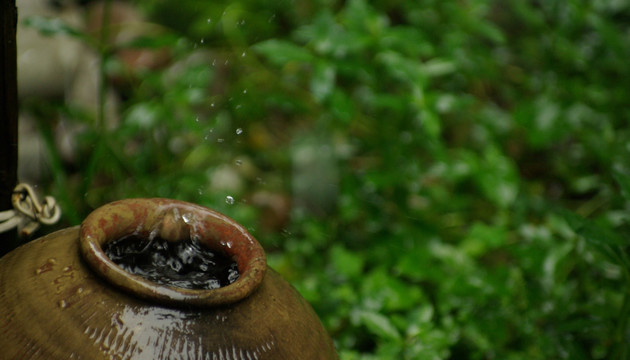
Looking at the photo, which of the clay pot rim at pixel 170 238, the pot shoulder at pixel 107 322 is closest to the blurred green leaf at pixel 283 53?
the clay pot rim at pixel 170 238

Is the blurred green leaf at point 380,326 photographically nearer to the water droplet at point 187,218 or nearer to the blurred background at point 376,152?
the blurred background at point 376,152

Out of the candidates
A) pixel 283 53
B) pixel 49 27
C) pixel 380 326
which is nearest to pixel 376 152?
pixel 283 53

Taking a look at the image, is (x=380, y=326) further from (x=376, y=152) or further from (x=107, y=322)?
Answer: (x=376, y=152)

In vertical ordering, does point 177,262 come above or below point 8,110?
below

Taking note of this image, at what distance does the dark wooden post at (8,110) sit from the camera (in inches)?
58.8

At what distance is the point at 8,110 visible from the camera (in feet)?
5.07

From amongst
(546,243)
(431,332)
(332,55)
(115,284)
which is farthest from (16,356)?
(546,243)

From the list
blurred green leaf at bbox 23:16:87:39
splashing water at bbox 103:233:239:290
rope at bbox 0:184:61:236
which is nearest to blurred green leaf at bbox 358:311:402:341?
splashing water at bbox 103:233:239:290

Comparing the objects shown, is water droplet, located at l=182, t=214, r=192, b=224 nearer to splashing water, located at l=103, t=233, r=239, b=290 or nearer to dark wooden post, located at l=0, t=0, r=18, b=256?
splashing water, located at l=103, t=233, r=239, b=290

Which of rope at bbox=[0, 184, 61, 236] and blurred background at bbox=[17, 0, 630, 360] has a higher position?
rope at bbox=[0, 184, 61, 236]

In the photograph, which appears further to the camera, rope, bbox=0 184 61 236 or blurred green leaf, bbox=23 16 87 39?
blurred green leaf, bbox=23 16 87 39

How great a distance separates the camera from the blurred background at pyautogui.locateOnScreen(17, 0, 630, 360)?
2.34 metres

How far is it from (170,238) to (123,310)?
266 millimetres

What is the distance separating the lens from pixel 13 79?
1550mm
